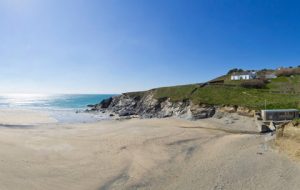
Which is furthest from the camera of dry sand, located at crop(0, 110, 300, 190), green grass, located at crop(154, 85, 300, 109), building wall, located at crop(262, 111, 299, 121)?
green grass, located at crop(154, 85, 300, 109)

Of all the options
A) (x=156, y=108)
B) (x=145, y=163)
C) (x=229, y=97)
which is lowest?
(x=145, y=163)

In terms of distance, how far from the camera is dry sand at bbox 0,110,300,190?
46.8 feet

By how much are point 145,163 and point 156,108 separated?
35.5m

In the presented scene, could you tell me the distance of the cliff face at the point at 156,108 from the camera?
132 feet

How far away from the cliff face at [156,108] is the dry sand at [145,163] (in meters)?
13.1

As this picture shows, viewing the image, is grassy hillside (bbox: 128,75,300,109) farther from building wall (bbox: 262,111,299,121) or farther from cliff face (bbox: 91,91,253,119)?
building wall (bbox: 262,111,299,121)

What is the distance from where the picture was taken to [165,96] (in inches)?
2163

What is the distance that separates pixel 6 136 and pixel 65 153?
11.5 meters

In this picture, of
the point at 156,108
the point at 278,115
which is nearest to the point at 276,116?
the point at 278,115

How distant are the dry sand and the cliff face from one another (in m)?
13.1

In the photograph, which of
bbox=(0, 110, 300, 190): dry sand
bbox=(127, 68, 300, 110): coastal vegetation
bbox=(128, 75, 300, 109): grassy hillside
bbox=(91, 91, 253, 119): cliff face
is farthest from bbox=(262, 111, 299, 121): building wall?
bbox=(0, 110, 300, 190): dry sand

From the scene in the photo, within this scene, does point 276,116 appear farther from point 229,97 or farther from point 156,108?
point 156,108

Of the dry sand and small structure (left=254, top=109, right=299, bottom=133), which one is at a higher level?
small structure (left=254, top=109, right=299, bottom=133)

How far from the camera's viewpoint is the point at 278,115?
31.2m
